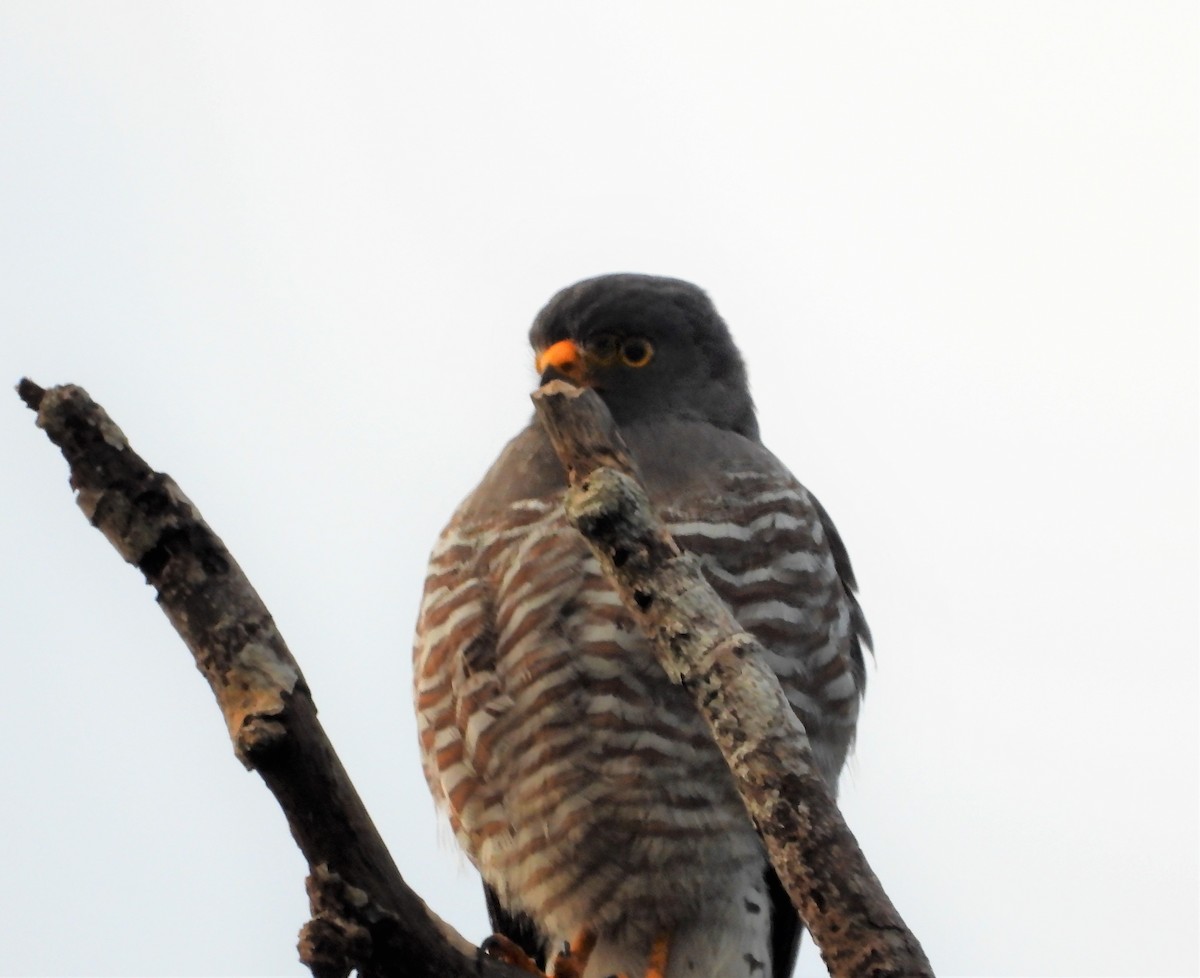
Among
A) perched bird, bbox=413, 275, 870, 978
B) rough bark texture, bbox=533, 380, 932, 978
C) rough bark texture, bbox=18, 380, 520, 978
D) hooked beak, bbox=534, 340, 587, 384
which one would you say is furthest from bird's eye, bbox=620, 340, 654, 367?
rough bark texture, bbox=18, 380, 520, 978

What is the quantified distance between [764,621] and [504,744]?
98cm

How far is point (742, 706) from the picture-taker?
143 inches

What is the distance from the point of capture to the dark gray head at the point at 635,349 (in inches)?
250

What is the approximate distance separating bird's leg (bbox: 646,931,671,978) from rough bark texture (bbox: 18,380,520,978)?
1.84m

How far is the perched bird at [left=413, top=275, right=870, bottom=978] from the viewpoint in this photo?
200 inches

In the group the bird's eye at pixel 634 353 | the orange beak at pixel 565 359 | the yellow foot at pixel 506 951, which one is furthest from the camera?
the bird's eye at pixel 634 353

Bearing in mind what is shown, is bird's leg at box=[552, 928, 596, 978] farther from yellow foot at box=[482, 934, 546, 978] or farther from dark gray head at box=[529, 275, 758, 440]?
dark gray head at box=[529, 275, 758, 440]

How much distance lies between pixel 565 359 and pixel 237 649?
3111 millimetres

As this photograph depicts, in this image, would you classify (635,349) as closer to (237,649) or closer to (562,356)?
(562,356)

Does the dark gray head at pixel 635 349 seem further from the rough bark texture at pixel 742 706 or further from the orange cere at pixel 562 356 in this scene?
the rough bark texture at pixel 742 706

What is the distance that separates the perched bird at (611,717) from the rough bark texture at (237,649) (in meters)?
→ 1.59

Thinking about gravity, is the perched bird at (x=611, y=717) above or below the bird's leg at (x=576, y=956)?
above

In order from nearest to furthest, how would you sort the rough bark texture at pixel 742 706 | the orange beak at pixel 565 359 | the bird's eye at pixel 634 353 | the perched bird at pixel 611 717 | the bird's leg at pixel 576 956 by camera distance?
the rough bark texture at pixel 742 706 → the perched bird at pixel 611 717 → the bird's leg at pixel 576 956 → the orange beak at pixel 565 359 → the bird's eye at pixel 634 353

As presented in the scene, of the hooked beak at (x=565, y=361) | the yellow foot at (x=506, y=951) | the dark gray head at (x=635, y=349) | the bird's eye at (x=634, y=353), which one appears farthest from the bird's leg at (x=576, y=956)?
the bird's eye at (x=634, y=353)
